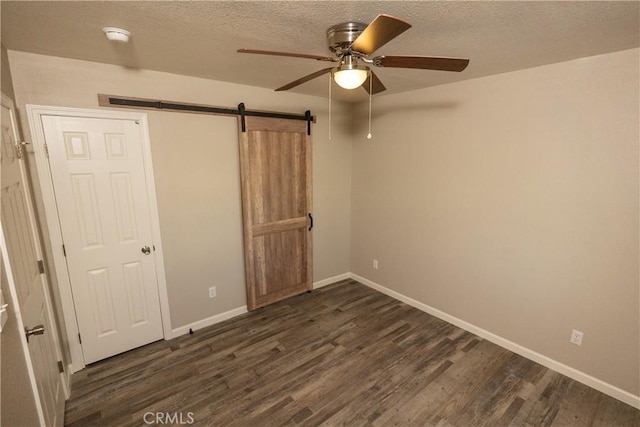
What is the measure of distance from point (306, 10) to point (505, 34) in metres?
1.21

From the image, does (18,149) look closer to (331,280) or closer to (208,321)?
(208,321)

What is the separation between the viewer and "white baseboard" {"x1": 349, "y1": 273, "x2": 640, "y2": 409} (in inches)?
85.0

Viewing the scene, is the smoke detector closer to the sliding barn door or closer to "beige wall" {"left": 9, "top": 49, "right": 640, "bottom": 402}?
"beige wall" {"left": 9, "top": 49, "right": 640, "bottom": 402}

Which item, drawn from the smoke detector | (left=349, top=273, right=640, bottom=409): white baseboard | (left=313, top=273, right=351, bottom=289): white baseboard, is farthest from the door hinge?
(left=349, top=273, right=640, bottom=409): white baseboard

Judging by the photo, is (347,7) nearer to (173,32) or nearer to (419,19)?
(419,19)

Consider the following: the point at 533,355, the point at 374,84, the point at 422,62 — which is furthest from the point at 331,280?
the point at 422,62

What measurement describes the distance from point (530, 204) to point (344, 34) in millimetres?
2080

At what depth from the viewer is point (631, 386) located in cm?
212

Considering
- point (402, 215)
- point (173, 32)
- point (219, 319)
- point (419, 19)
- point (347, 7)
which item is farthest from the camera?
point (402, 215)

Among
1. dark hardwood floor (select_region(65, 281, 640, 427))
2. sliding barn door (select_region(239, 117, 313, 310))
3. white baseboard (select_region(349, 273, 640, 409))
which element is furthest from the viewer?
sliding barn door (select_region(239, 117, 313, 310))

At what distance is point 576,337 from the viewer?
92.0 inches

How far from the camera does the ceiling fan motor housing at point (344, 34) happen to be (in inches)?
62.2

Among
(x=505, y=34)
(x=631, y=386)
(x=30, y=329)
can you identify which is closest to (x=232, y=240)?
(x=30, y=329)

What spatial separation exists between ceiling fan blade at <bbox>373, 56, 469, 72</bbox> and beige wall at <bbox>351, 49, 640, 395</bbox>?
1320 millimetres
